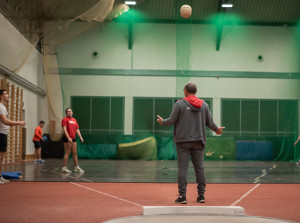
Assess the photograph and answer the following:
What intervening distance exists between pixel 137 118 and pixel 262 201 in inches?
607

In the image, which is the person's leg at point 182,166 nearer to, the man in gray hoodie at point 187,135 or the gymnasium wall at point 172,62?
the man in gray hoodie at point 187,135

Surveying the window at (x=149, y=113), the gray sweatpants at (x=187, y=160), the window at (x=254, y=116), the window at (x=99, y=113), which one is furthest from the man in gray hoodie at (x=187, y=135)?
the window at (x=254, y=116)

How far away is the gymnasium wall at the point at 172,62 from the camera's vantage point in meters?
21.2

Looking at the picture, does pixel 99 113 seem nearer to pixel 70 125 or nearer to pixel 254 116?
pixel 254 116

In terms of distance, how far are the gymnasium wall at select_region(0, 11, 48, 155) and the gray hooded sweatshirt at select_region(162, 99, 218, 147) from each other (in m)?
8.37

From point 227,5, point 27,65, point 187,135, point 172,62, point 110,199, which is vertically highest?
point 227,5

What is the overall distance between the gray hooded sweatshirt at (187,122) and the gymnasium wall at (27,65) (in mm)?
8369

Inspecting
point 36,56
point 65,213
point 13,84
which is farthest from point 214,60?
→ point 65,213

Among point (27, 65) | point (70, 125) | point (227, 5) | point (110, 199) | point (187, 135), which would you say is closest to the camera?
point (187, 135)

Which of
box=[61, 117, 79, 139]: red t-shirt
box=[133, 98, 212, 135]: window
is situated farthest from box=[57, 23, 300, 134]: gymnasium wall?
box=[61, 117, 79, 139]: red t-shirt

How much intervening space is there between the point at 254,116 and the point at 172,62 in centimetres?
518

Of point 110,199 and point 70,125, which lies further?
point 70,125

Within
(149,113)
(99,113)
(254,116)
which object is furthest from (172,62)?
(254,116)

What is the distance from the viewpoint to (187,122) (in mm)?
5535
